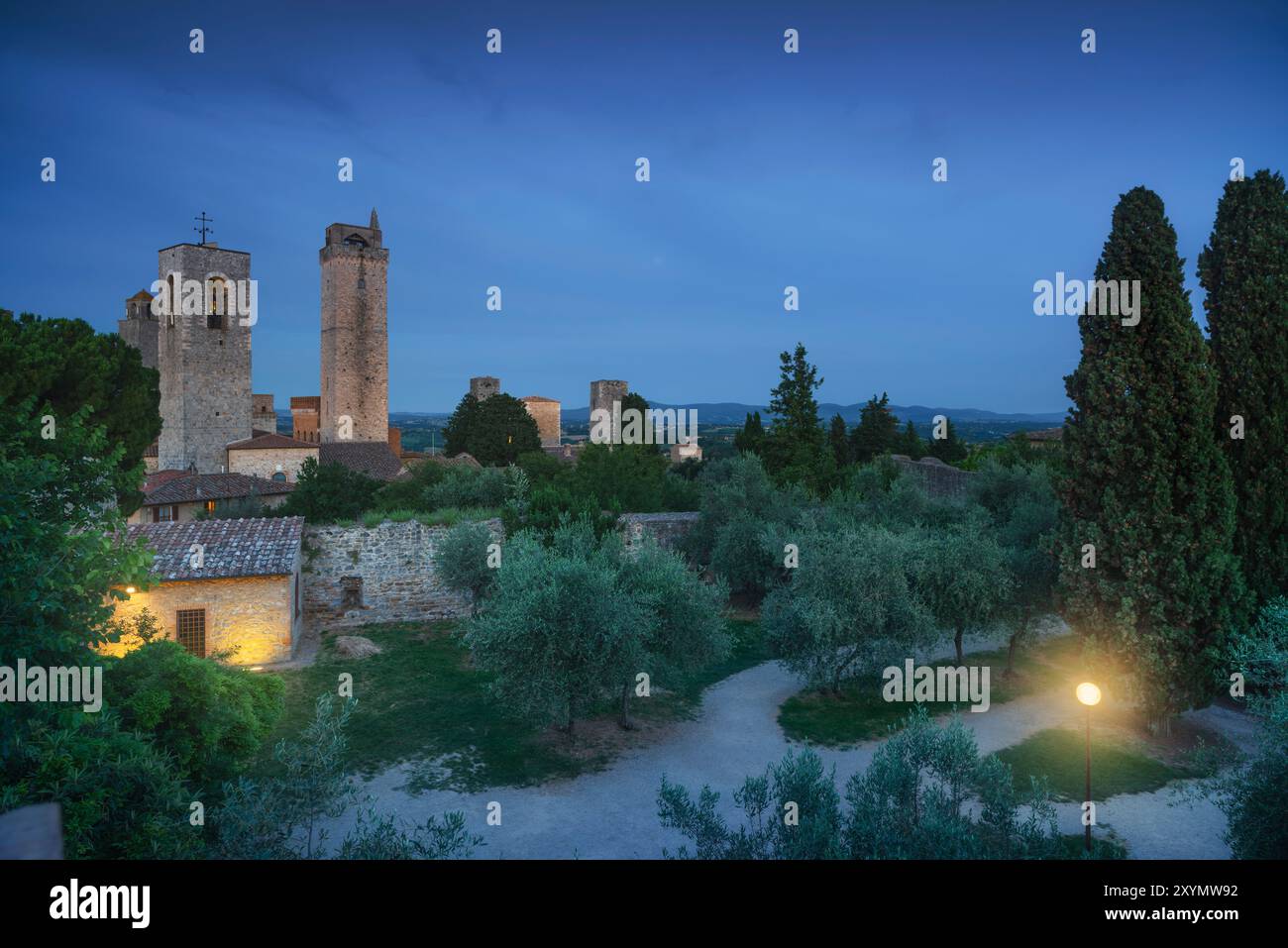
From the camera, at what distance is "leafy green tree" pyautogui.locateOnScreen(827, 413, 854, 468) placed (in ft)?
187

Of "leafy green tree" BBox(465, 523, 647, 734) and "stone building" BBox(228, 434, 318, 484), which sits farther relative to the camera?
"stone building" BBox(228, 434, 318, 484)

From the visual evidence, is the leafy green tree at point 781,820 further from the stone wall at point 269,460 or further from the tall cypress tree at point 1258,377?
the stone wall at point 269,460

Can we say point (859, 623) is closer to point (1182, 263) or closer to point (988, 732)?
point (988, 732)

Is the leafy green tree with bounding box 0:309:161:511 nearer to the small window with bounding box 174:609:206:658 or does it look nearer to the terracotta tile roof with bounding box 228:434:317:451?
the small window with bounding box 174:609:206:658

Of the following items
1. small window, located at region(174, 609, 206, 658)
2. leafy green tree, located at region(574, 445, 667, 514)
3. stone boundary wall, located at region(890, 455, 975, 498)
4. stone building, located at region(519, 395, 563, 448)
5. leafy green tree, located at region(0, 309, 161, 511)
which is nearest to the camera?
small window, located at region(174, 609, 206, 658)

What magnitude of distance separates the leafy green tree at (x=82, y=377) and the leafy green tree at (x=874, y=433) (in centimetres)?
4676

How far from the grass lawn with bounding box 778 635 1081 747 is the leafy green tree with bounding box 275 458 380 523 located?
18.9 meters

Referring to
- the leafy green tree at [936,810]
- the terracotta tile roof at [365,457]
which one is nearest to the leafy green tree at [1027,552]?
the leafy green tree at [936,810]

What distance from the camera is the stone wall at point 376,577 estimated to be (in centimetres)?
2297

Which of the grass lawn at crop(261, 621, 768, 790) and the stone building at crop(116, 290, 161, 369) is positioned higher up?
the stone building at crop(116, 290, 161, 369)

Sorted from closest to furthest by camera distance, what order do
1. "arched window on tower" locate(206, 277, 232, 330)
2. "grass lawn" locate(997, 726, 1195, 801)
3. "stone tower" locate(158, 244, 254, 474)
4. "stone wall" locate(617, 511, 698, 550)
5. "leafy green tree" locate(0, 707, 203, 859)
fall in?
"leafy green tree" locate(0, 707, 203, 859) → "grass lawn" locate(997, 726, 1195, 801) → "stone wall" locate(617, 511, 698, 550) → "stone tower" locate(158, 244, 254, 474) → "arched window on tower" locate(206, 277, 232, 330)

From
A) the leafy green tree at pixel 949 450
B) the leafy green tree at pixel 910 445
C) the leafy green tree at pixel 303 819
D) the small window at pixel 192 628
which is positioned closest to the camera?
the leafy green tree at pixel 303 819

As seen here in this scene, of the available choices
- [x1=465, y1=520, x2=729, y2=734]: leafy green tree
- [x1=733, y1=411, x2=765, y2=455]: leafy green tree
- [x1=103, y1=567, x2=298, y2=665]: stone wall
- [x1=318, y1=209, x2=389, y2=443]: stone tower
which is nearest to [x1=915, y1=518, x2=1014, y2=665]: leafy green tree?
[x1=465, y1=520, x2=729, y2=734]: leafy green tree
